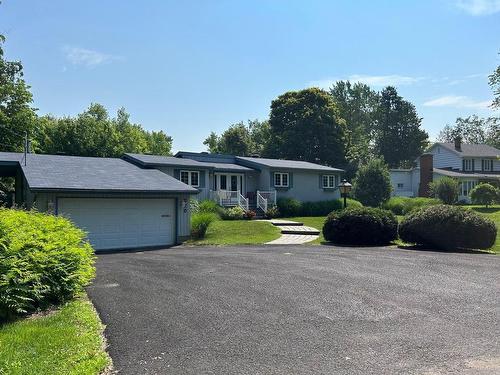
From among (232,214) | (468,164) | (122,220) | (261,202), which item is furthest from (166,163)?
(468,164)

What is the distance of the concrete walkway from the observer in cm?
2005

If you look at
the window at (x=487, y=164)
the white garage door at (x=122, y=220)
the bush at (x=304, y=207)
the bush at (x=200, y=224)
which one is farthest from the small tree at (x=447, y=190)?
the white garage door at (x=122, y=220)

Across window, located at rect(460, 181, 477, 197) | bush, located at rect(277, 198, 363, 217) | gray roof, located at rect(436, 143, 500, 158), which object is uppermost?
Answer: gray roof, located at rect(436, 143, 500, 158)

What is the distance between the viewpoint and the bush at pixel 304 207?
102 feet

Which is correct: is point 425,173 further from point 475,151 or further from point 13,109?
point 13,109

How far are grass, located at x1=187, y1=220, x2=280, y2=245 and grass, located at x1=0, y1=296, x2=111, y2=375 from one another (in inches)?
512

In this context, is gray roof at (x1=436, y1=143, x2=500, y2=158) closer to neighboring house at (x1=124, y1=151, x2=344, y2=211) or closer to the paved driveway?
neighboring house at (x1=124, y1=151, x2=344, y2=211)

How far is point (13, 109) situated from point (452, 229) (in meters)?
30.6

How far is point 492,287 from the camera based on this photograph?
29.4 feet

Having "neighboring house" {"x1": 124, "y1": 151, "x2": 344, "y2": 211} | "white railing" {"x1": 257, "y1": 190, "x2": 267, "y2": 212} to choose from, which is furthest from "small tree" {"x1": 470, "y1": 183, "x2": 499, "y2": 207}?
"white railing" {"x1": 257, "y1": 190, "x2": 267, "y2": 212}

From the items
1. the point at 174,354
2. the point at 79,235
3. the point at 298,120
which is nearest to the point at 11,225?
the point at 79,235

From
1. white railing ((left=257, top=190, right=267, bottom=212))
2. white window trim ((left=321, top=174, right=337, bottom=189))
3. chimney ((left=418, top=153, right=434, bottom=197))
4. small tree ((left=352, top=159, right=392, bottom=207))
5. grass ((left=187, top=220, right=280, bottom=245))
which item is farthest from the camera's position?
chimney ((left=418, top=153, right=434, bottom=197))

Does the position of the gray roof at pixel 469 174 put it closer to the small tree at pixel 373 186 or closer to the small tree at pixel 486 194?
the small tree at pixel 486 194

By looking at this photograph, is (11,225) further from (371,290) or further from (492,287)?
(492,287)
